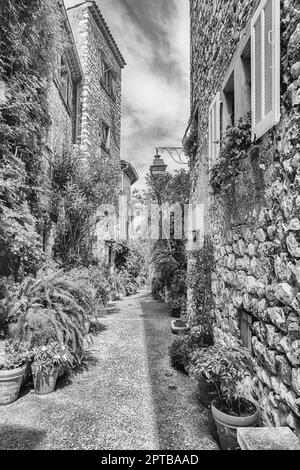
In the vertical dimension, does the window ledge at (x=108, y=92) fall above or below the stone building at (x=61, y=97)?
above

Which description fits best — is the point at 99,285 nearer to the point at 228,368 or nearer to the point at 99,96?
the point at 228,368

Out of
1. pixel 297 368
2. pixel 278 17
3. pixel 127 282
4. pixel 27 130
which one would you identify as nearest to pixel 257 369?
pixel 297 368

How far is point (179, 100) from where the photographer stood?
370 inches

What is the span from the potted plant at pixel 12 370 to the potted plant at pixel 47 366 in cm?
12

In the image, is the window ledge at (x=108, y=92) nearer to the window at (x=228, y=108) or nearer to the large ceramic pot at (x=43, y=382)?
the window at (x=228, y=108)

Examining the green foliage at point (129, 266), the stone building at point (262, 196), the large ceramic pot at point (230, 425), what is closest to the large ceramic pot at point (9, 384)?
the large ceramic pot at point (230, 425)

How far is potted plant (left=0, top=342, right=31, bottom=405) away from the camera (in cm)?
316

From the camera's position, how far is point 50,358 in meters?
3.47

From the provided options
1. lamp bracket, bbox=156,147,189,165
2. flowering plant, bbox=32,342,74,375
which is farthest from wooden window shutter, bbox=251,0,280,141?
lamp bracket, bbox=156,147,189,165

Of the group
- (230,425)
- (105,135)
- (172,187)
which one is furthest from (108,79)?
(230,425)

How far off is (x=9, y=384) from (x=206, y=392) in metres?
2.19

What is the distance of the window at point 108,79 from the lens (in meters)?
10.9
